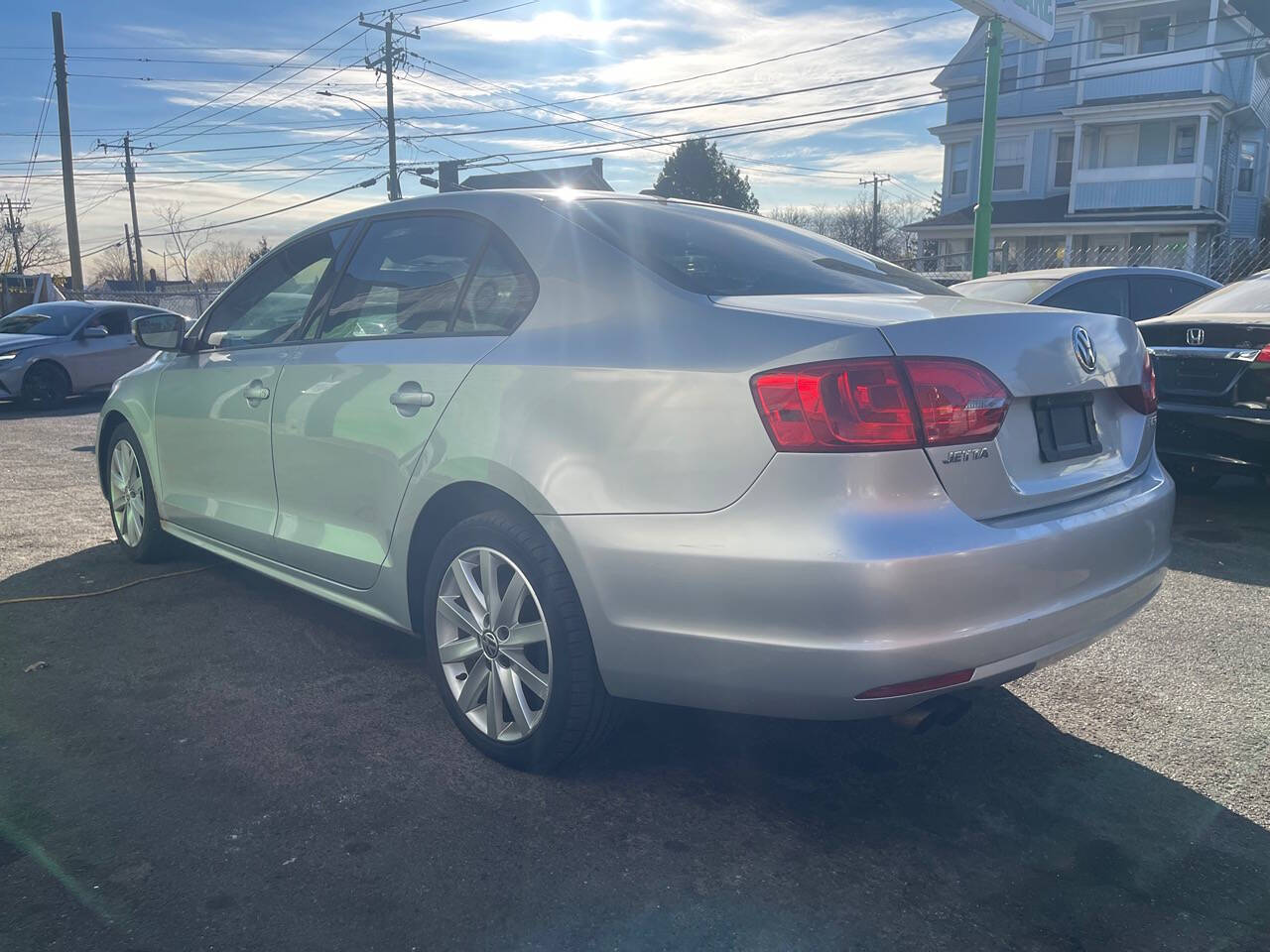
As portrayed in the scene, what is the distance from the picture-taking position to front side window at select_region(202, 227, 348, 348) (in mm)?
4137

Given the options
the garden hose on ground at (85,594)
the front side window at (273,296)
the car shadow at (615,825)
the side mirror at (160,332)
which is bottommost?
the car shadow at (615,825)

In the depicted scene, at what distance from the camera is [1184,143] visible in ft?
92.3

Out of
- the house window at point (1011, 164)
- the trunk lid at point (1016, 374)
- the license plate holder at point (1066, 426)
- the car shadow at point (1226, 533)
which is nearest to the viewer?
the trunk lid at point (1016, 374)

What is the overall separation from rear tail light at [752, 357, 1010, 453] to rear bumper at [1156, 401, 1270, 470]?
14.2ft

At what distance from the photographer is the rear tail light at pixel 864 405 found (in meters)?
2.40

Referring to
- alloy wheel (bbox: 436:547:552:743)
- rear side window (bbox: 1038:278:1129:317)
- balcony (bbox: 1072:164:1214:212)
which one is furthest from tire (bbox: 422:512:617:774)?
balcony (bbox: 1072:164:1214:212)

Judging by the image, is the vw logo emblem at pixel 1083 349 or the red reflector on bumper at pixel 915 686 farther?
the vw logo emblem at pixel 1083 349

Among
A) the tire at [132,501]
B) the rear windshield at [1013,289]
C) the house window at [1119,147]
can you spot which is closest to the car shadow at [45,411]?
the tire at [132,501]

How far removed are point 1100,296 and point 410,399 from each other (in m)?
6.94

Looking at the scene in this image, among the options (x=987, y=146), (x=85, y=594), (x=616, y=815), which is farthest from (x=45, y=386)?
(x=616, y=815)

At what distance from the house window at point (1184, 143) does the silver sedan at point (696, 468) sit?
28956mm

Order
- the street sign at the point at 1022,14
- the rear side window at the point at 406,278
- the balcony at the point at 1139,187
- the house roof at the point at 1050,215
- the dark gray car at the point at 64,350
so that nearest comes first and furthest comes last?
the rear side window at the point at 406,278, the street sign at the point at 1022,14, the dark gray car at the point at 64,350, the house roof at the point at 1050,215, the balcony at the point at 1139,187

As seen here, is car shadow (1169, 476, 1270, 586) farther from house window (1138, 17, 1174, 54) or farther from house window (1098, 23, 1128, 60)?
house window (1098, 23, 1128, 60)

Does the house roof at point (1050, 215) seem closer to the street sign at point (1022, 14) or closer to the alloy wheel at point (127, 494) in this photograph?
the street sign at point (1022, 14)
